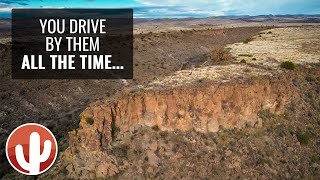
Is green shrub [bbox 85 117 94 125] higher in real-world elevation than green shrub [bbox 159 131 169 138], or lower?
higher

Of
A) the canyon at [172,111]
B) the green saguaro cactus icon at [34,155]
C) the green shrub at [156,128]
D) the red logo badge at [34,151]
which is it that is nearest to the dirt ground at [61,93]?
the red logo badge at [34,151]

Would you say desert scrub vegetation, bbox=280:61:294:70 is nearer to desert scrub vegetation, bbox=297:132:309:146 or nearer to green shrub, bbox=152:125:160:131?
desert scrub vegetation, bbox=297:132:309:146

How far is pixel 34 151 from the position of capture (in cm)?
2108

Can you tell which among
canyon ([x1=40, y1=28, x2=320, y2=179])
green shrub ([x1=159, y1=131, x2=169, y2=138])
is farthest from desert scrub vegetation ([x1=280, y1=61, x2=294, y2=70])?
green shrub ([x1=159, y1=131, x2=169, y2=138])

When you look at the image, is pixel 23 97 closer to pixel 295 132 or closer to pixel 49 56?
pixel 49 56

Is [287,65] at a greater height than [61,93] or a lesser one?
greater

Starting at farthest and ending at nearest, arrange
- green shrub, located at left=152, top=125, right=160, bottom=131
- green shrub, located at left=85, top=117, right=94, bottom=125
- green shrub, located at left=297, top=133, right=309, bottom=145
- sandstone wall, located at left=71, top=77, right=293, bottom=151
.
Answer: green shrub, located at left=297, top=133, right=309, bottom=145
green shrub, located at left=152, top=125, right=160, bottom=131
sandstone wall, located at left=71, top=77, right=293, bottom=151
green shrub, located at left=85, top=117, right=94, bottom=125

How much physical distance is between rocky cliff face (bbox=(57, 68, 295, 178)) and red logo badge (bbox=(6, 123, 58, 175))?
1369 millimetres

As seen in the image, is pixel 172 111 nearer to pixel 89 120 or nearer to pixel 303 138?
pixel 89 120

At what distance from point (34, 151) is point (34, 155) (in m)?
0.34

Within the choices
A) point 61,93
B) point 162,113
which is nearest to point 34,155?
point 162,113

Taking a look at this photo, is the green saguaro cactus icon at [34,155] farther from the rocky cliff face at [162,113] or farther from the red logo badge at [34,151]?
the rocky cliff face at [162,113]

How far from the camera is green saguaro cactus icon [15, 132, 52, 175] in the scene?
21.1 m

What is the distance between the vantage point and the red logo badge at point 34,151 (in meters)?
21.5
